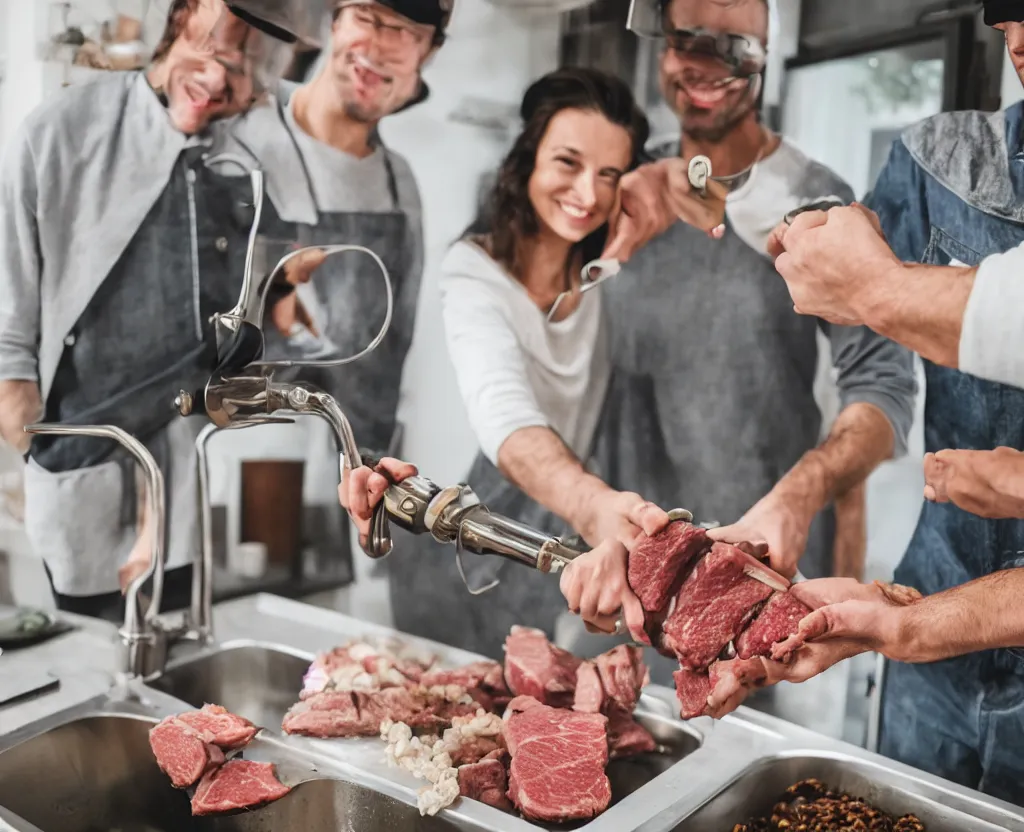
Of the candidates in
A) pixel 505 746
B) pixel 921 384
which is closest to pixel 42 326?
pixel 505 746

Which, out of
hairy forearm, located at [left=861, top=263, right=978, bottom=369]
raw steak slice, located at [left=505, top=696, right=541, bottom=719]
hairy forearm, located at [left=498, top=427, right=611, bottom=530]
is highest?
hairy forearm, located at [left=861, top=263, right=978, bottom=369]

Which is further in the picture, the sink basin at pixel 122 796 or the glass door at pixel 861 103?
the sink basin at pixel 122 796

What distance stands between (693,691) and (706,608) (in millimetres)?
127

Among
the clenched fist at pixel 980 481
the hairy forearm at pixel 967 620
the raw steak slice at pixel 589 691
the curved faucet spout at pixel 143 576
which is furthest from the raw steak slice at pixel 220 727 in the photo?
the clenched fist at pixel 980 481

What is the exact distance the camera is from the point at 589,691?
167 cm

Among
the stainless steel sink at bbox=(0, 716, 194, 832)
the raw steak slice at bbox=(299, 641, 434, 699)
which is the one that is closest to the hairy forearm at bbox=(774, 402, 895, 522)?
the raw steak slice at bbox=(299, 641, 434, 699)

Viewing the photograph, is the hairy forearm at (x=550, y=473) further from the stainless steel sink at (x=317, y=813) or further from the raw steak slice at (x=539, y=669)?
the stainless steel sink at (x=317, y=813)

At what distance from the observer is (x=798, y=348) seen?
158 cm

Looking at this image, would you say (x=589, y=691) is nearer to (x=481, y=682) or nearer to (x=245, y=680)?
(x=481, y=682)

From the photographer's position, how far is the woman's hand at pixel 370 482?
1802 millimetres

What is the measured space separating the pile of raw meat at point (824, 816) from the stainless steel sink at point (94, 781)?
96 centimetres

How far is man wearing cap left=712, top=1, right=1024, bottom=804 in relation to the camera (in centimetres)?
134

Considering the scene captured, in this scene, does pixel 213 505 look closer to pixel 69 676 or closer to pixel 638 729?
pixel 69 676

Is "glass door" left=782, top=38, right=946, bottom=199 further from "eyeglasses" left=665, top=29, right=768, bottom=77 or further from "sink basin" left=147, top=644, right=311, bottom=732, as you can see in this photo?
"sink basin" left=147, top=644, right=311, bottom=732
